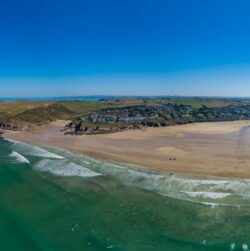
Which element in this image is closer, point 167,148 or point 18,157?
point 18,157

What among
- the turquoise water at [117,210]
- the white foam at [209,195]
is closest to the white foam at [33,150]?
the turquoise water at [117,210]

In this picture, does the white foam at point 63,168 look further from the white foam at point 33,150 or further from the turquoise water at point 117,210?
the white foam at point 33,150

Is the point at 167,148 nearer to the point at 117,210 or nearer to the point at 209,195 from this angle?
the point at 209,195

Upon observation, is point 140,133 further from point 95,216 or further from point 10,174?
point 95,216

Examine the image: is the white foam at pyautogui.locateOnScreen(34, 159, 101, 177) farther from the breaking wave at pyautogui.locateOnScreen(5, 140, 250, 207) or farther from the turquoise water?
the turquoise water

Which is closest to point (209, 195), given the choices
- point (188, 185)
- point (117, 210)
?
point (188, 185)

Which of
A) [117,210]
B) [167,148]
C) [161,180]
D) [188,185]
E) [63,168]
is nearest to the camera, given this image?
[117,210]

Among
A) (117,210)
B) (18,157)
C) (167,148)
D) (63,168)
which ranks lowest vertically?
(117,210)

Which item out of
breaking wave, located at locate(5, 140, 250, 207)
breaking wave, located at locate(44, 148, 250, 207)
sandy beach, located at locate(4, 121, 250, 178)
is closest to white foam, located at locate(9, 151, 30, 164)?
breaking wave, located at locate(5, 140, 250, 207)
